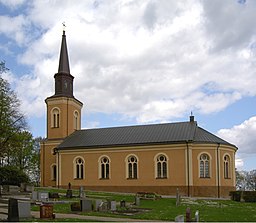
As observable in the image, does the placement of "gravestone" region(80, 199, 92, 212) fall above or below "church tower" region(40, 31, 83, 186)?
below

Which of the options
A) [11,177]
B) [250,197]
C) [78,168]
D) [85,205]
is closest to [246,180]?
[78,168]

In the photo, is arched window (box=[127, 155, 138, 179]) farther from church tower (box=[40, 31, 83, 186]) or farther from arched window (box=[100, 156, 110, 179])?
church tower (box=[40, 31, 83, 186])

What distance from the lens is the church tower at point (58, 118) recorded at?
55.1 meters

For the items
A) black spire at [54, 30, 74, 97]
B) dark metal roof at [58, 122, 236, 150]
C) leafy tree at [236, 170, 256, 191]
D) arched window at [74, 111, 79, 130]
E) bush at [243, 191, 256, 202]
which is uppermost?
black spire at [54, 30, 74, 97]

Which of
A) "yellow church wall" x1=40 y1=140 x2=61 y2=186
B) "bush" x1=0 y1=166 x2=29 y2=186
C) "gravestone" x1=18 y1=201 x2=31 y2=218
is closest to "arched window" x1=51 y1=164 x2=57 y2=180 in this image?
"yellow church wall" x1=40 y1=140 x2=61 y2=186

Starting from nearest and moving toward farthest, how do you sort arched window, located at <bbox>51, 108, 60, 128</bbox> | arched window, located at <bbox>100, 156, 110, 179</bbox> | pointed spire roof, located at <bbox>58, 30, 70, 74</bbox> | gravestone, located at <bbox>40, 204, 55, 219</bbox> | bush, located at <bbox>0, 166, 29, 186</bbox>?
gravestone, located at <bbox>40, 204, 55, 219</bbox> → bush, located at <bbox>0, 166, 29, 186</bbox> → arched window, located at <bbox>100, 156, 110, 179</bbox> → arched window, located at <bbox>51, 108, 60, 128</bbox> → pointed spire roof, located at <bbox>58, 30, 70, 74</bbox>

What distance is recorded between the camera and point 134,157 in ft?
160

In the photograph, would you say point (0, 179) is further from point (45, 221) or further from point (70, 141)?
point (45, 221)

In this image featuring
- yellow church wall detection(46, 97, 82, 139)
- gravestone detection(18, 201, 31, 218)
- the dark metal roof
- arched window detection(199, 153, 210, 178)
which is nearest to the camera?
gravestone detection(18, 201, 31, 218)

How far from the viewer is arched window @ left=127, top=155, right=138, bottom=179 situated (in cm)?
4856

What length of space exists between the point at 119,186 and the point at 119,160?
289cm

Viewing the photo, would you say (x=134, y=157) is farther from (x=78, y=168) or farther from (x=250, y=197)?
(x=250, y=197)

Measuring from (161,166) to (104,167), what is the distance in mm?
6889

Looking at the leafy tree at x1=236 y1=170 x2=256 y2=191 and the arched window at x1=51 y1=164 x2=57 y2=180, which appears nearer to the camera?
the arched window at x1=51 y1=164 x2=57 y2=180
